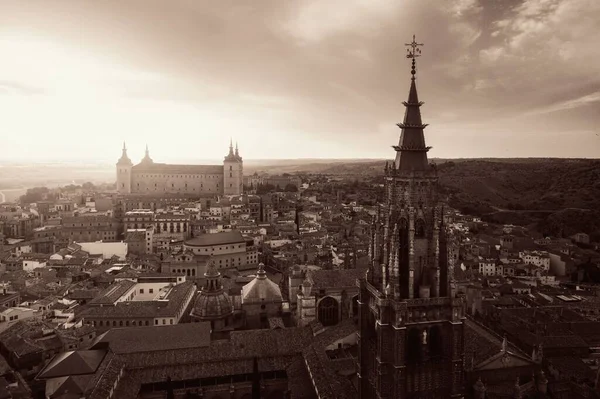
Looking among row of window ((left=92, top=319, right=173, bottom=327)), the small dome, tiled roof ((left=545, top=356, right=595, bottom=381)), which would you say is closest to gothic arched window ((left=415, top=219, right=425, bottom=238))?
tiled roof ((left=545, top=356, right=595, bottom=381))

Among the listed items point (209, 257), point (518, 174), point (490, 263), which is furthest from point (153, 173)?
point (518, 174)

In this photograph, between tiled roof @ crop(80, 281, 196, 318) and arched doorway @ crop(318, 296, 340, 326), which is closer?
tiled roof @ crop(80, 281, 196, 318)

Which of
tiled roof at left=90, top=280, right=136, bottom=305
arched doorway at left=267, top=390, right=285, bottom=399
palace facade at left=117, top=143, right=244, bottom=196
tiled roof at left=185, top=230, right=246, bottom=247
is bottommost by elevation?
arched doorway at left=267, top=390, right=285, bottom=399

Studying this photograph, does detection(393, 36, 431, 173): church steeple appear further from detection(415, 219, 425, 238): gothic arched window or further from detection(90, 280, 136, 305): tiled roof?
detection(90, 280, 136, 305): tiled roof

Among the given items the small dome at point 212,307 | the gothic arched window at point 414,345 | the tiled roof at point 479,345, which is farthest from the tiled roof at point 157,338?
the tiled roof at point 479,345

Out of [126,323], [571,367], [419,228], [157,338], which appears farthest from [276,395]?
[571,367]
